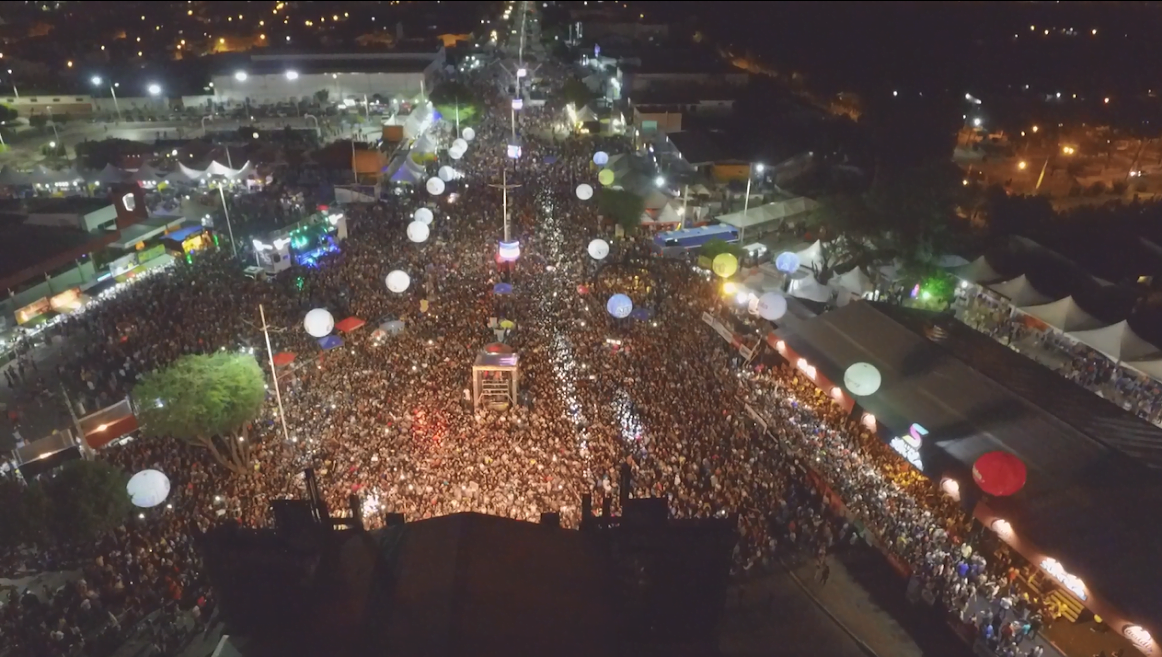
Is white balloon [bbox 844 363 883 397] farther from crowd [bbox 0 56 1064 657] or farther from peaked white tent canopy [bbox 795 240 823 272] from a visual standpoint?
peaked white tent canopy [bbox 795 240 823 272]

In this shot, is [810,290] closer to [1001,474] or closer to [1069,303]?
[1069,303]

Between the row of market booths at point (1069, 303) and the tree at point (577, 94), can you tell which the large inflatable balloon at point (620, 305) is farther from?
the tree at point (577, 94)

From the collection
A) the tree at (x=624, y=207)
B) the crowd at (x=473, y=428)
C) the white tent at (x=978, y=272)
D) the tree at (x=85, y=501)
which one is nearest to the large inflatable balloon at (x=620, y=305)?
the crowd at (x=473, y=428)

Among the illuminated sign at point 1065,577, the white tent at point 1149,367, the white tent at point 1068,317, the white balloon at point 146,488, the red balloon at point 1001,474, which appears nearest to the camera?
the illuminated sign at point 1065,577

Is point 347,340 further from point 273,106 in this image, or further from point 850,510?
point 273,106

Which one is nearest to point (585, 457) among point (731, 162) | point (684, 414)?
point (684, 414)

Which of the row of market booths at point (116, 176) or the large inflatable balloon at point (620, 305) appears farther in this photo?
the row of market booths at point (116, 176)

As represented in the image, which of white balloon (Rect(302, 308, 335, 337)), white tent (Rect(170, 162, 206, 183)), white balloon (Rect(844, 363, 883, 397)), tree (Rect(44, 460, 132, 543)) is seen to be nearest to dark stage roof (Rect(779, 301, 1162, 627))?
white balloon (Rect(844, 363, 883, 397))
